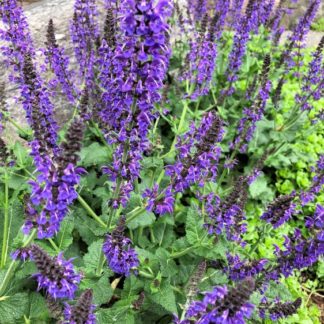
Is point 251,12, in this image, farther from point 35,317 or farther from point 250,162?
point 35,317

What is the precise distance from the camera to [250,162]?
22.3 feet

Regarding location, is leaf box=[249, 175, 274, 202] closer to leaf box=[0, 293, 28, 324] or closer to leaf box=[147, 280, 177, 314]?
leaf box=[147, 280, 177, 314]

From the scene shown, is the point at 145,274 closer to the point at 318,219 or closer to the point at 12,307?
the point at 12,307

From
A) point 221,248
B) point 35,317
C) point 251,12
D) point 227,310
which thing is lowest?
point 35,317

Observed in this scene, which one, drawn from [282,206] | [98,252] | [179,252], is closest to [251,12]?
[282,206]

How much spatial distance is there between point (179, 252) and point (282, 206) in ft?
4.05

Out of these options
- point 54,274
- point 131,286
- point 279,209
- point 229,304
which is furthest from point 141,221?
point 229,304

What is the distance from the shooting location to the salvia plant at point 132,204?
2.61 meters

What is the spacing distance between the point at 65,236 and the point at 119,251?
751 mm

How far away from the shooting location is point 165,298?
3.78 metres

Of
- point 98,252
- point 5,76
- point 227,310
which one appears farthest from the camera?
point 5,76

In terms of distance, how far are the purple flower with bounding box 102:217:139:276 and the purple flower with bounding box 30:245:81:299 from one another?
0.63m

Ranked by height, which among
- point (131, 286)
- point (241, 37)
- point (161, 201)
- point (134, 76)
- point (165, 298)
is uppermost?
point (134, 76)

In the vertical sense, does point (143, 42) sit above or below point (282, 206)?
above
